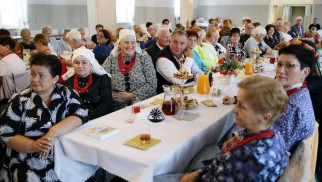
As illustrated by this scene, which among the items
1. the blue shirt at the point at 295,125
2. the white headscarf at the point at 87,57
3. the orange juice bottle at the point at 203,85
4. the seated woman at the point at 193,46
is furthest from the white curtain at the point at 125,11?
the blue shirt at the point at 295,125

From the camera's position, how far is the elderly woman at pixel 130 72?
3.12 metres

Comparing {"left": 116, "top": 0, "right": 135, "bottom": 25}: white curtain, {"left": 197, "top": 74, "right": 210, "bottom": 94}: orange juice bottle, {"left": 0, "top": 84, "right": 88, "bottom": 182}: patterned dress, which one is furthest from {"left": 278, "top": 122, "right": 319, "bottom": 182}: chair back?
{"left": 116, "top": 0, "right": 135, "bottom": 25}: white curtain

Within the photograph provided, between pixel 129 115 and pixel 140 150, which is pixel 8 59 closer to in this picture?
pixel 129 115

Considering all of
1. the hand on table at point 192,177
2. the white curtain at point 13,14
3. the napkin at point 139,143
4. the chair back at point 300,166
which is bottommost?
the hand on table at point 192,177

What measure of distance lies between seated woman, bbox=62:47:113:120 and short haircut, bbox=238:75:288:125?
5.18 ft

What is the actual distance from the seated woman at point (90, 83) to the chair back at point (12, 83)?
1.30 metres

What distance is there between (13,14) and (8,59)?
4877mm

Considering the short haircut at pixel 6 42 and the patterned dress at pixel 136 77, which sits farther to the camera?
the short haircut at pixel 6 42

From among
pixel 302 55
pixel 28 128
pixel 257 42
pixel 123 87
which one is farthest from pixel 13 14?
pixel 302 55

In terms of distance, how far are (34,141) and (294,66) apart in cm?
180

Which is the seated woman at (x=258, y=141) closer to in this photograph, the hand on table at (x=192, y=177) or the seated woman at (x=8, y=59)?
the hand on table at (x=192, y=177)

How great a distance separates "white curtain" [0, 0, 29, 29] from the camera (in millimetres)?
7656

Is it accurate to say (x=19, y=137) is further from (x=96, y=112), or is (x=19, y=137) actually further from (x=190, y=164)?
(x=190, y=164)

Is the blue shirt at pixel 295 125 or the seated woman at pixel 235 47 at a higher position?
the seated woman at pixel 235 47
